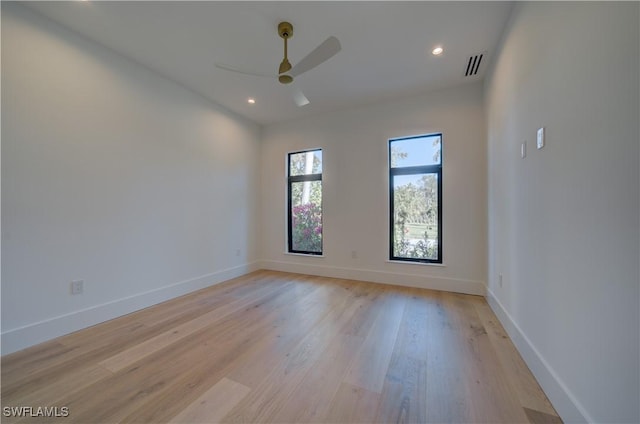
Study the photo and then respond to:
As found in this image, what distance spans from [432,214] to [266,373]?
2.92 m

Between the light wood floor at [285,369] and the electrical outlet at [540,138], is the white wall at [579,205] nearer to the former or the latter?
the electrical outlet at [540,138]

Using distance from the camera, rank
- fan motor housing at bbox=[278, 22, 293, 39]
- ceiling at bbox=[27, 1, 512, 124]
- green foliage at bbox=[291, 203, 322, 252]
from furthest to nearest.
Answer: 1. green foliage at bbox=[291, 203, 322, 252]
2. fan motor housing at bbox=[278, 22, 293, 39]
3. ceiling at bbox=[27, 1, 512, 124]

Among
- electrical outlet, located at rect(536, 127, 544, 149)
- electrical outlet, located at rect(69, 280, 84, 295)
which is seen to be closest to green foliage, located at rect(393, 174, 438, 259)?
electrical outlet, located at rect(536, 127, 544, 149)

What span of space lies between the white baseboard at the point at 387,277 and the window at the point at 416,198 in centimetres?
27

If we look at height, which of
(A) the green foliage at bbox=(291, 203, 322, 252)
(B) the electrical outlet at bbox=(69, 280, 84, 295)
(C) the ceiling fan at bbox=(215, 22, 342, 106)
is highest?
(C) the ceiling fan at bbox=(215, 22, 342, 106)

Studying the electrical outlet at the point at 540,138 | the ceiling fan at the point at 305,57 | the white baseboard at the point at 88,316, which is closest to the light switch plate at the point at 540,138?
the electrical outlet at the point at 540,138

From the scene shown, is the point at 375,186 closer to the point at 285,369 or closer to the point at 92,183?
the point at 285,369

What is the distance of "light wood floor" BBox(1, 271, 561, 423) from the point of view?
1.30 m

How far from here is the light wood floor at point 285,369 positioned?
1297 mm

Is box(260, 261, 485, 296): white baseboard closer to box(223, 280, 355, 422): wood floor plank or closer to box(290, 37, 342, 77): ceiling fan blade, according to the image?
box(223, 280, 355, 422): wood floor plank

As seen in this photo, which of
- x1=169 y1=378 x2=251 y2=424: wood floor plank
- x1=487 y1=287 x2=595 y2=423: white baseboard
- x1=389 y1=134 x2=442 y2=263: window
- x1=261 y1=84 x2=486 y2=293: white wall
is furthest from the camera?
x1=389 y1=134 x2=442 y2=263: window

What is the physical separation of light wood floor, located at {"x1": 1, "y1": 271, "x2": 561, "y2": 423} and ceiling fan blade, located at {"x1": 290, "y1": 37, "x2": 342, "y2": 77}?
→ 231 centimetres

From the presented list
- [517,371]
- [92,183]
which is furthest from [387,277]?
[92,183]

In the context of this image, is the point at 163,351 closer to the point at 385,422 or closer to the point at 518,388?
the point at 385,422
